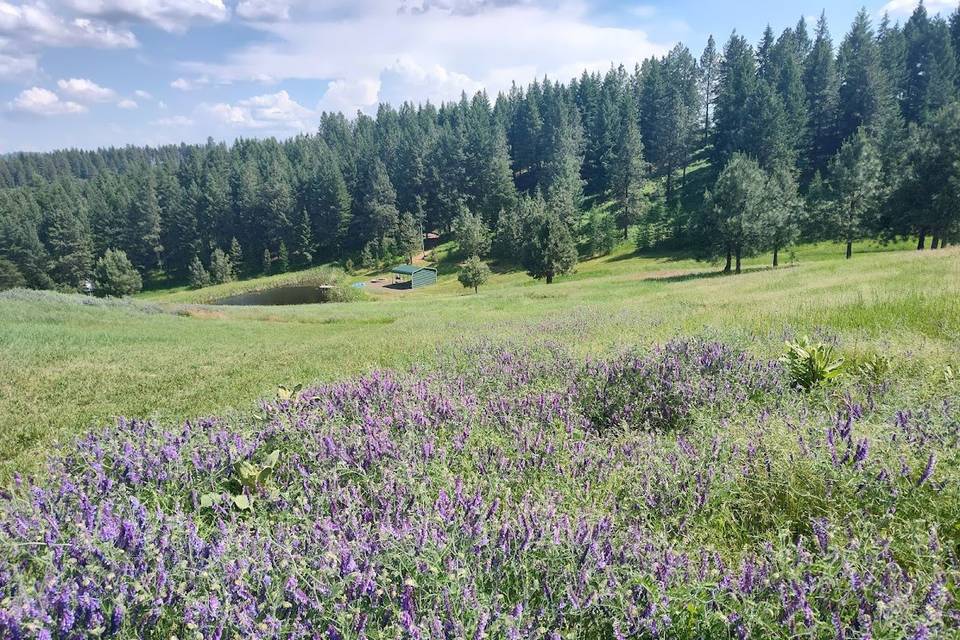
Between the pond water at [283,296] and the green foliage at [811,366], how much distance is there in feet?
225

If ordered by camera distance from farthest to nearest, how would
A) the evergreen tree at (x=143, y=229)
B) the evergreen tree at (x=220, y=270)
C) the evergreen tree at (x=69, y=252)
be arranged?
the evergreen tree at (x=143, y=229), the evergreen tree at (x=220, y=270), the evergreen tree at (x=69, y=252)

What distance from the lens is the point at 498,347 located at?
986cm

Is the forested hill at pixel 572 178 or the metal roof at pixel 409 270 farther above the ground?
the forested hill at pixel 572 178

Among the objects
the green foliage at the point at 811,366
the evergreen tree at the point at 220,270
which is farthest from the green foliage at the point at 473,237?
the green foliage at the point at 811,366

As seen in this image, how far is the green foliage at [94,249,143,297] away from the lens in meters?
91.9

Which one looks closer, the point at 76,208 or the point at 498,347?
the point at 498,347

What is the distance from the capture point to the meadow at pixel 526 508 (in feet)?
8.36

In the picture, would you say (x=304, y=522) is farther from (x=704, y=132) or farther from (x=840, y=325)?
(x=704, y=132)

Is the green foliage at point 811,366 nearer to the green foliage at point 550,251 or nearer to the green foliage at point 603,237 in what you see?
the green foliage at point 550,251

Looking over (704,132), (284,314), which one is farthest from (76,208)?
(704,132)

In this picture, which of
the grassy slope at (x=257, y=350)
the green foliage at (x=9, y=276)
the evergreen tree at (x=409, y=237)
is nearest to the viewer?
the grassy slope at (x=257, y=350)

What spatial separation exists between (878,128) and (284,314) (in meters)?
84.8

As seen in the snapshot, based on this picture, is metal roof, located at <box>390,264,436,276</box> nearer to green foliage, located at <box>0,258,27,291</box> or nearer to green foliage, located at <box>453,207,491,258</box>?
green foliage, located at <box>453,207,491,258</box>

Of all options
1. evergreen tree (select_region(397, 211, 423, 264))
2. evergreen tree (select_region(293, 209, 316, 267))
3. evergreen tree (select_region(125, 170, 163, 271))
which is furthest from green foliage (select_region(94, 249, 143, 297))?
evergreen tree (select_region(397, 211, 423, 264))
